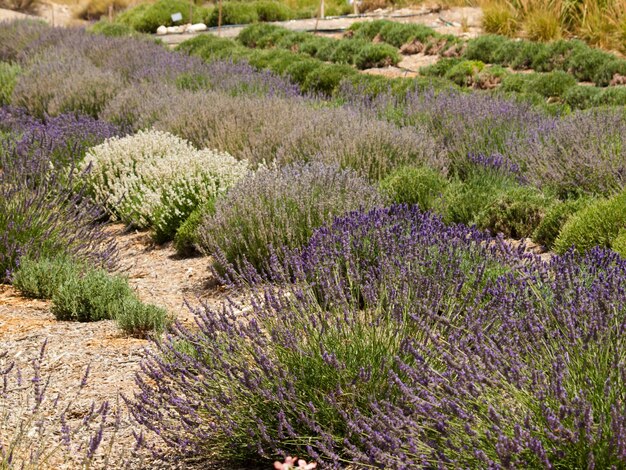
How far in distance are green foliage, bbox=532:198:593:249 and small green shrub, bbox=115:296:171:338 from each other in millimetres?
2532

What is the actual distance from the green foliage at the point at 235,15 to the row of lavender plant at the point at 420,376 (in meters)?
Result: 19.8

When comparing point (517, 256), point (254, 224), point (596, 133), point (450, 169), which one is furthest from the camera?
point (450, 169)

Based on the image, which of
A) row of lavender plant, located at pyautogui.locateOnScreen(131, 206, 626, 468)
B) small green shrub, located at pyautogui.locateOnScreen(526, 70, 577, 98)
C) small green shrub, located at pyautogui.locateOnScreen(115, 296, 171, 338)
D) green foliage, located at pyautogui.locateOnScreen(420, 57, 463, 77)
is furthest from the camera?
green foliage, located at pyautogui.locateOnScreen(420, 57, 463, 77)

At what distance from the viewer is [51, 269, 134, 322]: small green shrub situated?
4.48 meters

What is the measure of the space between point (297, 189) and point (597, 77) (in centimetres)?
707

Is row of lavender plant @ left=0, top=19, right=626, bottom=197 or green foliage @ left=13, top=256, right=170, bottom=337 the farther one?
row of lavender plant @ left=0, top=19, right=626, bottom=197

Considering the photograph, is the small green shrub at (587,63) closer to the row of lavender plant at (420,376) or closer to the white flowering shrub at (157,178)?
the white flowering shrub at (157,178)

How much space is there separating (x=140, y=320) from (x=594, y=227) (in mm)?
2660

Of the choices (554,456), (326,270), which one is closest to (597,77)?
(326,270)

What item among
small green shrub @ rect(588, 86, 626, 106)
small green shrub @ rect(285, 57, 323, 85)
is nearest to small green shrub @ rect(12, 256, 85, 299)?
small green shrub @ rect(588, 86, 626, 106)

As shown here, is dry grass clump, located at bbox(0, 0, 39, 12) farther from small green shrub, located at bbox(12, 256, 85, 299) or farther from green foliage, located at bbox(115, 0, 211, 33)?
small green shrub, located at bbox(12, 256, 85, 299)

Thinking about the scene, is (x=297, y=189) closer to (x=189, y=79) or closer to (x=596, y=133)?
(x=596, y=133)

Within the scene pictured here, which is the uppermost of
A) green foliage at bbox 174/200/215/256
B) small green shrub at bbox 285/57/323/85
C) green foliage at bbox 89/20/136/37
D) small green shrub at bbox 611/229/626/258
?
green foliage at bbox 89/20/136/37

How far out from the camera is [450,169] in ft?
23.4
